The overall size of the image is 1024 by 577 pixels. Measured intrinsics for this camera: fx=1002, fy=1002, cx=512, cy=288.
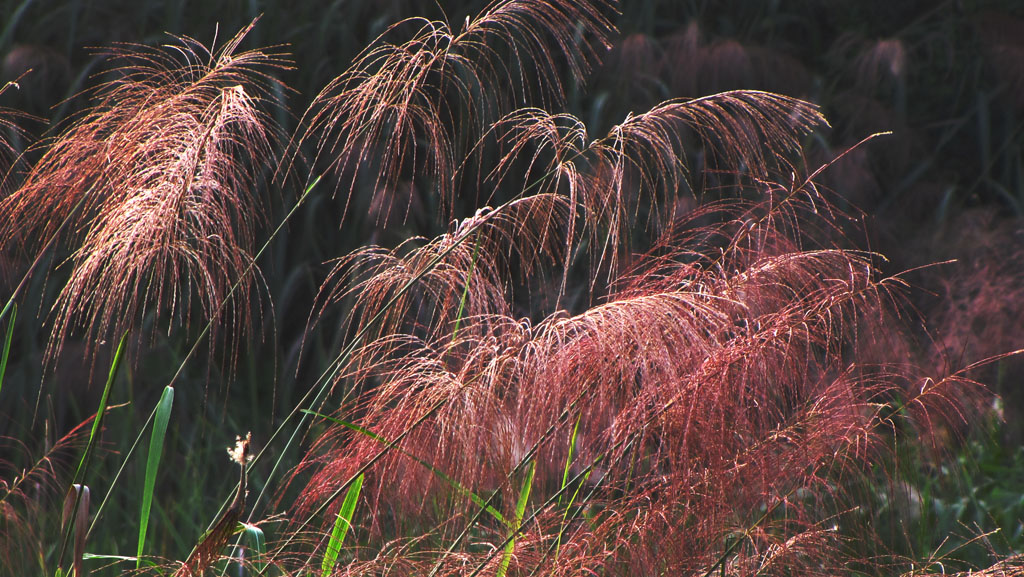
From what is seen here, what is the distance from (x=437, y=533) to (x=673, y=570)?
409 millimetres

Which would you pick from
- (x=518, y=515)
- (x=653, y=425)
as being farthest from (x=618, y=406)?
(x=518, y=515)

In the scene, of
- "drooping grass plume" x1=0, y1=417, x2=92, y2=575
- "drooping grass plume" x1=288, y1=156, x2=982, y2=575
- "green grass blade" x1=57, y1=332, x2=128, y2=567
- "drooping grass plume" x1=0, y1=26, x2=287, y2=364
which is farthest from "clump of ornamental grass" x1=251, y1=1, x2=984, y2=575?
"drooping grass plume" x1=0, y1=417, x2=92, y2=575

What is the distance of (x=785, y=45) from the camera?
13.8 ft

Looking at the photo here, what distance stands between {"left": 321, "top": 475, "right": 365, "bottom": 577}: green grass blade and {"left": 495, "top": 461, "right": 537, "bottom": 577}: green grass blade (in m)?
0.21

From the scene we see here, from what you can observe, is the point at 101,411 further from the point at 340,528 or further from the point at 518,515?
the point at 518,515

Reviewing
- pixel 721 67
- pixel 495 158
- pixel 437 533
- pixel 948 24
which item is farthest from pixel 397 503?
pixel 948 24

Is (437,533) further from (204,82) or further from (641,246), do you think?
(641,246)

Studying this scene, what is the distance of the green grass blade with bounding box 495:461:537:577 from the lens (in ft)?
4.29

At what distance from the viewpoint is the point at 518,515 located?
1347 mm

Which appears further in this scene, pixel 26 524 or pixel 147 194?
pixel 26 524

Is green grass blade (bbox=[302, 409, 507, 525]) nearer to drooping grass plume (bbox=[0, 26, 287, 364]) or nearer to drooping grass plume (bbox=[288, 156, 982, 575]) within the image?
drooping grass plume (bbox=[288, 156, 982, 575])

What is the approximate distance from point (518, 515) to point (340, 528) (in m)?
0.25

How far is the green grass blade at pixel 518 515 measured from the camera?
1.31 metres

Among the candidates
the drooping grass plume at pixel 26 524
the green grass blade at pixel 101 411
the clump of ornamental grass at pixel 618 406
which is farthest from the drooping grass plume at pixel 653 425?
the drooping grass plume at pixel 26 524
